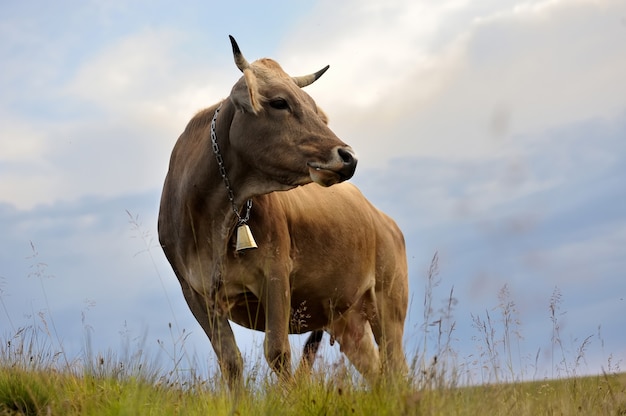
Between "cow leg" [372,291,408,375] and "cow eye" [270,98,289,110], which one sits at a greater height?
"cow eye" [270,98,289,110]

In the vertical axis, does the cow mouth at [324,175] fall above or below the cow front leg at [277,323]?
above

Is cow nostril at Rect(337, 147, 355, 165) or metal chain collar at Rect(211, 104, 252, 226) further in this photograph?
metal chain collar at Rect(211, 104, 252, 226)

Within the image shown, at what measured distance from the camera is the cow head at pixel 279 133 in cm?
765

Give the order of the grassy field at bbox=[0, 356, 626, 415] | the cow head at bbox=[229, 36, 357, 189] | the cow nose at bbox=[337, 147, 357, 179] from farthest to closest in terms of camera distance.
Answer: the cow head at bbox=[229, 36, 357, 189] < the cow nose at bbox=[337, 147, 357, 179] < the grassy field at bbox=[0, 356, 626, 415]

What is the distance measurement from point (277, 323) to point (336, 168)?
159 centimetres

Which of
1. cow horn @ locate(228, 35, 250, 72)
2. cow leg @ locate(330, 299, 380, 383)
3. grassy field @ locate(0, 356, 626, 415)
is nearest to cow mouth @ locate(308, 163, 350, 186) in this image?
cow horn @ locate(228, 35, 250, 72)

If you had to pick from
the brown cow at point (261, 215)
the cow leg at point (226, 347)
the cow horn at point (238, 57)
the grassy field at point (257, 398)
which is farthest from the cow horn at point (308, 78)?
the grassy field at point (257, 398)

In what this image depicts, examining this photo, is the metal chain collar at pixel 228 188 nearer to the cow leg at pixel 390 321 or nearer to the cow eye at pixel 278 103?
the cow eye at pixel 278 103

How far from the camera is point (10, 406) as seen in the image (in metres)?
6.54

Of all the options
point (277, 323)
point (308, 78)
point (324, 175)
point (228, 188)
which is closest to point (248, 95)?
point (228, 188)

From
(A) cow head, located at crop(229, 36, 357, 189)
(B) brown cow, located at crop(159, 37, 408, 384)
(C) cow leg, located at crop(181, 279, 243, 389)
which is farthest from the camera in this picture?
(C) cow leg, located at crop(181, 279, 243, 389)

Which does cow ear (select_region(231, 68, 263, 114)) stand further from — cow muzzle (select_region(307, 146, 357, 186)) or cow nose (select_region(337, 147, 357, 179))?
cow nose (select_region(337, 147, 357, 179))

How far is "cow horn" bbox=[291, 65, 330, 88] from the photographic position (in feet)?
29.3

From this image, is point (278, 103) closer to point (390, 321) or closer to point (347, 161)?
point (347, 161)
